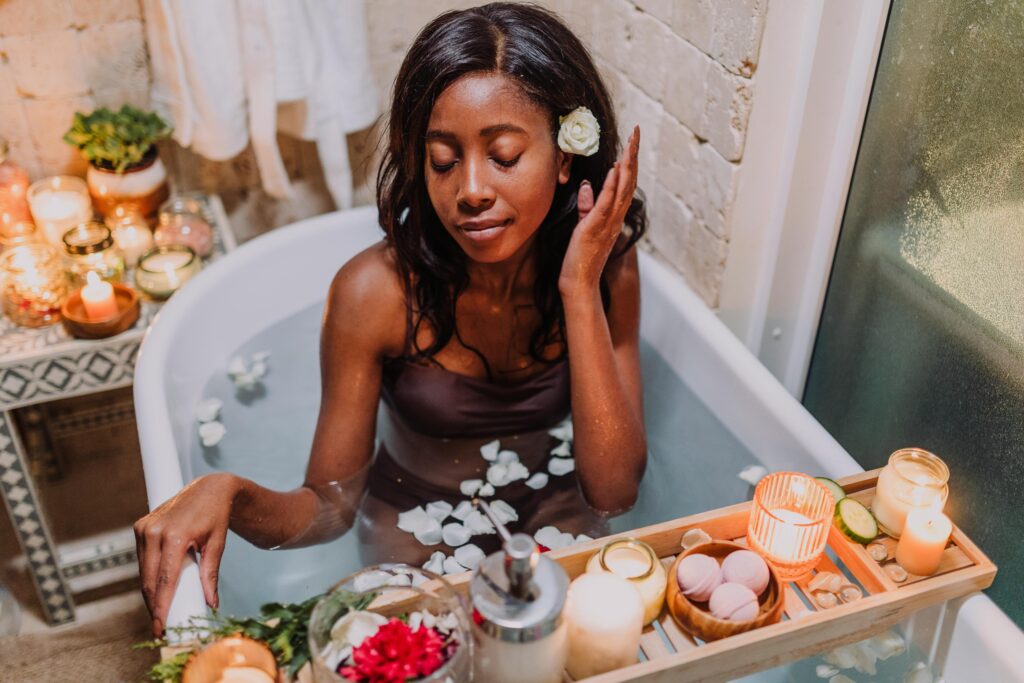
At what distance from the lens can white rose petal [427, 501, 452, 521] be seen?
173 centimetres

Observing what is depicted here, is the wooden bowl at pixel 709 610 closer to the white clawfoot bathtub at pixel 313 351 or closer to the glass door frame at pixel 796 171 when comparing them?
the white clawfoot bathtub at pixel 313 351

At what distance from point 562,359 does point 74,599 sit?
52.8 inches

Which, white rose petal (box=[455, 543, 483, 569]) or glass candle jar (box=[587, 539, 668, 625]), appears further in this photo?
white rose petal (box=[455, 543, 483, 569])

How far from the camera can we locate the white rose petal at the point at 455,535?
5.48ft

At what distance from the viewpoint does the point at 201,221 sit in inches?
88.5

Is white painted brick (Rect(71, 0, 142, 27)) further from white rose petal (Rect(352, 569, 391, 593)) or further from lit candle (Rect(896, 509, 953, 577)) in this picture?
lit candle (Rect(896, 509, 953, 577))

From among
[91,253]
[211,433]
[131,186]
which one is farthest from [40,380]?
[131,186]

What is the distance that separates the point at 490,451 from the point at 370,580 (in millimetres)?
859

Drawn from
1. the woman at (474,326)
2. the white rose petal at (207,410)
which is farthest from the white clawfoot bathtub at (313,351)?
the woman at (474,326)

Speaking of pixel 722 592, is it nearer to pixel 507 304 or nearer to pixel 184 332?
pixel 507 304

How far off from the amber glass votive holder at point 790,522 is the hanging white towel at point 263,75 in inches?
59.2

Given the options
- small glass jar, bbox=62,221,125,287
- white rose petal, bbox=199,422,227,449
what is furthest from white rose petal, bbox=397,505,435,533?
small glass jar, bbox=62,221,125,287

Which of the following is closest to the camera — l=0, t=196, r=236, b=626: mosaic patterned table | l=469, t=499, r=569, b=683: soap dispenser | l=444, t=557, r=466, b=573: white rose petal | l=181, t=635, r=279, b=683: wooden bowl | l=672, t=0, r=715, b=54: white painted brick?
l=469, t=499, r=569, b=683: soap dispenser

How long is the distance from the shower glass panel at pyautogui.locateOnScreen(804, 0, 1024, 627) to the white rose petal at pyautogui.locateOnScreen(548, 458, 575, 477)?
57 centimetres
